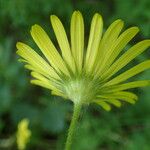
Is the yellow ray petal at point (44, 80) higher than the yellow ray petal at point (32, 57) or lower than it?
lower

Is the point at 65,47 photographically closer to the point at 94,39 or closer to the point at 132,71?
the point at 94,39

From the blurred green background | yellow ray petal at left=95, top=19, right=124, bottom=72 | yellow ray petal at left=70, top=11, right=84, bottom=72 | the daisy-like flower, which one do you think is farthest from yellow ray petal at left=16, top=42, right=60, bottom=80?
the blurred green background

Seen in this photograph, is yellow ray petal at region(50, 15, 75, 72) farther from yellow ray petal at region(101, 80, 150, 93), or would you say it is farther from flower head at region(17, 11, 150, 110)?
yellow ray petal at region(101, 80, 150, 93)

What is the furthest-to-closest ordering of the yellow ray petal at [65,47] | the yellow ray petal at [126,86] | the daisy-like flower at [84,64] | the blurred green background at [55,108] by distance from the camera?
1. the blurred green background at [55,108]
2. the yellow ray petal at [65,47]
3. the daisy-like flower at [84,64]
4. the yellow ray petal at [126,86]

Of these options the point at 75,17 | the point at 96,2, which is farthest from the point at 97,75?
the point at 96,2

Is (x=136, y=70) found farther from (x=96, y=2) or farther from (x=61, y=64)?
(x=96, y=2)

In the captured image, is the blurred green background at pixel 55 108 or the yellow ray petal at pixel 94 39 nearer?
the yellow ray petal at pixel 94 39

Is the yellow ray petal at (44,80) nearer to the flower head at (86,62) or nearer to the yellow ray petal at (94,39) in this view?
the flower head at (86,62)

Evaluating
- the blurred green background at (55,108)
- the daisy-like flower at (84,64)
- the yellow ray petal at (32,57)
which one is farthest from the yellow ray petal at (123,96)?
the blurred green background at (55,108)
